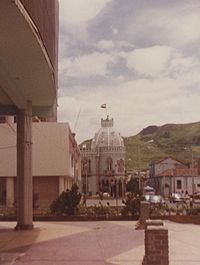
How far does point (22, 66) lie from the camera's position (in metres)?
17.3

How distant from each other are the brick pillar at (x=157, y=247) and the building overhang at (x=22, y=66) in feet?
17.5

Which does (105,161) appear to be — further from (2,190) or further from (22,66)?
(22,66)

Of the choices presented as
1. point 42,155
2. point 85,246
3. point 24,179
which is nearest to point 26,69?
point 85,246

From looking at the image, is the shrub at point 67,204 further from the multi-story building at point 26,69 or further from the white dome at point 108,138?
the white dome at point 108,138

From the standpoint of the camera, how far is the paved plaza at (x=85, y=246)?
14.3 metres

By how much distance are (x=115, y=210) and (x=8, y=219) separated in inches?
221

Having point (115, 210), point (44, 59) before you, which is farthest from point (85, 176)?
point (44, 59)

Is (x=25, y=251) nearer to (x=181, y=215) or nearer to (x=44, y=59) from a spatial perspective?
(x=44, y=59)

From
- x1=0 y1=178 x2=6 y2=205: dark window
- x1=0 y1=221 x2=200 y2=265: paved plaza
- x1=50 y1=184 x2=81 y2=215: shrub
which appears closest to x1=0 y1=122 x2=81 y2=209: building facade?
x1=0 y1=178 x2=6 y2=205: dark window

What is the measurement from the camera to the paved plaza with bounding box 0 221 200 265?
14.3 metres

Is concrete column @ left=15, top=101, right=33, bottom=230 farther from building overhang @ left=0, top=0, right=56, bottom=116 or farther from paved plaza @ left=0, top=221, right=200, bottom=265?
building overhang @ left=0, top=0, right=56, bottom=116

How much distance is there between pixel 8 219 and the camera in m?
29.5

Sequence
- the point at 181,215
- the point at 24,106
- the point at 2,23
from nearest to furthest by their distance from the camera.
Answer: the point at 2,23
the point at 24,106
the point at 181,215

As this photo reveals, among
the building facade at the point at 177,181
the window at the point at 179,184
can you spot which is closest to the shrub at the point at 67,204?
the building facade at the point at 177,181
